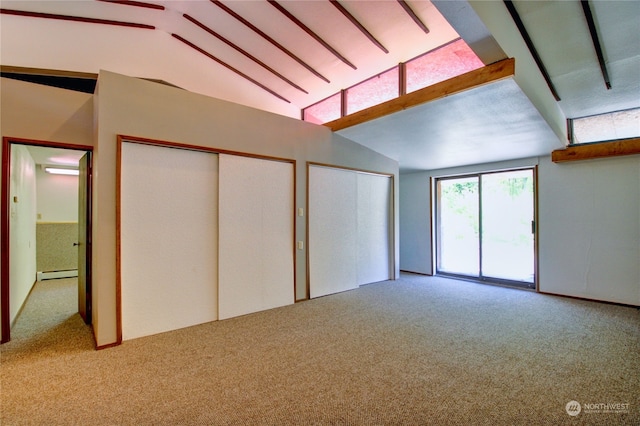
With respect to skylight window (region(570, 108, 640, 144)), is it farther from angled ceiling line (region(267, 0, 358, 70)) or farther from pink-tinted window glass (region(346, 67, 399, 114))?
angled ceiling line (region(267, 0, 358, 70))

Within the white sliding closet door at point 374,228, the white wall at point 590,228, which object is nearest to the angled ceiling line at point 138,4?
the white sliding closet door at point 374,228

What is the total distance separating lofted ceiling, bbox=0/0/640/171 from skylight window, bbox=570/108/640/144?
0.14 metres

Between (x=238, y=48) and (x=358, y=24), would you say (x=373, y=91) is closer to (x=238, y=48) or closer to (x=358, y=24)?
(x=358, y=24)

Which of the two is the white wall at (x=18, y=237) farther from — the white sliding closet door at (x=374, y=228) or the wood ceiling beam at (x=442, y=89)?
the white sliding closet door at (x=374, y=228)

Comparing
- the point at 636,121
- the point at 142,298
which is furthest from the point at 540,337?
the point at 142,298

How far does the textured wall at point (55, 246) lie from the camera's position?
561 cm

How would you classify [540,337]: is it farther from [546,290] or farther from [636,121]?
[636,121]

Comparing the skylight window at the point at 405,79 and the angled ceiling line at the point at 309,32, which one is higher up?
the angled ceiling line at the point at 309,32

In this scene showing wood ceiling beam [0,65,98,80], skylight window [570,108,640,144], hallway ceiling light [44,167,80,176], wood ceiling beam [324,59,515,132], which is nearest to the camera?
wood ceiling beam [324,59,515,132]

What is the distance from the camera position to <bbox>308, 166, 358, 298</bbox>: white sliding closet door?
4434mm

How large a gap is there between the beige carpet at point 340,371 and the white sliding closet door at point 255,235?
33 centimetres

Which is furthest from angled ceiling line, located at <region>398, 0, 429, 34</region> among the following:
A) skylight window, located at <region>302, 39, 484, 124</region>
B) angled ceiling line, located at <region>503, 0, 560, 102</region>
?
angled ceiling line, located at <region>503, 0, 560, 102</region>

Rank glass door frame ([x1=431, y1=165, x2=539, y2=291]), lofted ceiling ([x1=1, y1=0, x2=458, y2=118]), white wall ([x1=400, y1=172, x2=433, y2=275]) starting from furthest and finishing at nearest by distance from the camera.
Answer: white wall ([x1=400, y1=172, x2=433, y2=275])
glass door frame ([x1=431, y1=165, x2=539, y2=291])
lofted ceiling ([x1=1, y1=0, x2=458, y2=118])

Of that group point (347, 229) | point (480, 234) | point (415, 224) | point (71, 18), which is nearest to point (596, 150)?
point (480, 234)
